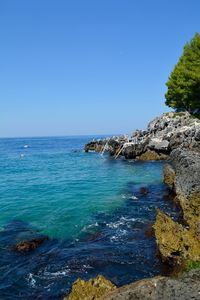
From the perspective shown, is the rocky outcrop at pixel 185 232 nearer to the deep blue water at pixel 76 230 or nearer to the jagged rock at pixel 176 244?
the jagged rock at pixel 176 244

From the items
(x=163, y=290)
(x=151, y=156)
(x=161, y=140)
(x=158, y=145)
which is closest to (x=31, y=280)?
(x=163, y=290)

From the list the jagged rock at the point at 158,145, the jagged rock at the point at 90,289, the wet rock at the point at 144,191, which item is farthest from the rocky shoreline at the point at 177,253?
the jagged rock at the point at 158,145

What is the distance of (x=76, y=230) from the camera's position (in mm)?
23859

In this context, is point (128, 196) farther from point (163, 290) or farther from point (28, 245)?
point (163, 290)

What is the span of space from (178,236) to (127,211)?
1185 cm

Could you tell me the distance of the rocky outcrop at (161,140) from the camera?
183ft

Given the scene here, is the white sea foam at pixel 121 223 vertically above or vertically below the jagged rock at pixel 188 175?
below

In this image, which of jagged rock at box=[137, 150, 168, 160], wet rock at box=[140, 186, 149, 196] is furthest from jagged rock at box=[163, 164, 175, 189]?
jagged rock at box=[137, 150, 168, 160]

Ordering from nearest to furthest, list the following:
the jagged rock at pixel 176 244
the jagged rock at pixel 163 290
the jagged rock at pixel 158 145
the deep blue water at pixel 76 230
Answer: the jagged rock at pixel 163 290, the jagged rock at pixel 176 244, the deep blue water at pixel 76 230, the jagged rock at pixel 158 145

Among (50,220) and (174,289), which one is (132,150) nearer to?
(50,220)

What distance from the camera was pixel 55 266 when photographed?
58.1 feet

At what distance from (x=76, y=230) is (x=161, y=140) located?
128 feet

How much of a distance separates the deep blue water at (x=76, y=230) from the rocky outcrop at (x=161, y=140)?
1285 cm

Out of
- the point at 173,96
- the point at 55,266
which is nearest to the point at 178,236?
the point at 55,266
